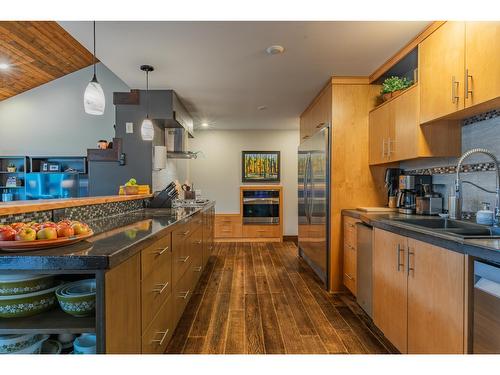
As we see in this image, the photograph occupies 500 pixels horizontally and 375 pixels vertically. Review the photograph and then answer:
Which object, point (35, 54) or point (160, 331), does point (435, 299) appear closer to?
point (160, 331)

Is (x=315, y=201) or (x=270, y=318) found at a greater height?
(x=315, y=201)

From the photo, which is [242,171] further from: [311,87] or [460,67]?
[460,67]


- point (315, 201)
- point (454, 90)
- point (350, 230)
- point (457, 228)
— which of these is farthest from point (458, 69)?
point (315, 201)

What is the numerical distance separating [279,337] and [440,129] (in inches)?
83.1

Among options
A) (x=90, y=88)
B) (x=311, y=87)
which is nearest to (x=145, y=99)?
(x=90, y=88)

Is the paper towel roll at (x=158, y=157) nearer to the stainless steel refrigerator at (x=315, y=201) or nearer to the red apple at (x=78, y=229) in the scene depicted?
the stainless steel refrigerator at (x=315, y=201)

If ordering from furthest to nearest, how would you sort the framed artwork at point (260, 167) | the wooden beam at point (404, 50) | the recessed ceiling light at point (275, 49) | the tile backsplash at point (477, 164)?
the framed artwork at point (260, 167) < the recessed ceiling light at point (275, 49) < the wooden beam at point (404, 50) < the tile backsplash at point (477, 164)

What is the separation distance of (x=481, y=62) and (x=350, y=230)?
1759mm

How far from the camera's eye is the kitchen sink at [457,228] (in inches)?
63.2

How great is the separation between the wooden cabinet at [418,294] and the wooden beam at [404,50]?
160cm

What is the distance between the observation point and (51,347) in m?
1.21

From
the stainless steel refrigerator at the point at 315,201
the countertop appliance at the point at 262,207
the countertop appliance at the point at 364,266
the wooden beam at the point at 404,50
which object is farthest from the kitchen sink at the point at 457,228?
the countertop appliance at the point at 262,207

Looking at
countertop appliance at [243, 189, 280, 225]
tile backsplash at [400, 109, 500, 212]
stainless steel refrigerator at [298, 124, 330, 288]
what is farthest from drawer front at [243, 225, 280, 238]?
tile backsplash at [400, 109, 500, 212]

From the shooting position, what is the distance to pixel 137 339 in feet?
4.44
